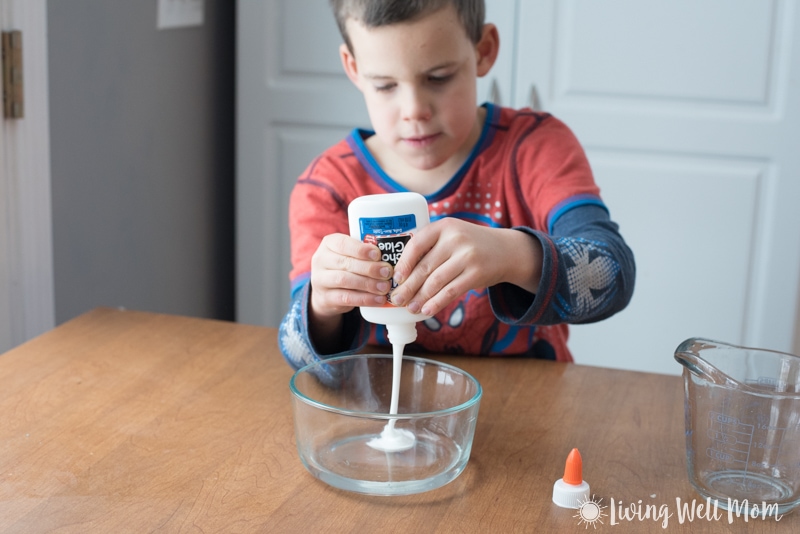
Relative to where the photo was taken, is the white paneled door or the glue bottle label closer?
the glue bottle label

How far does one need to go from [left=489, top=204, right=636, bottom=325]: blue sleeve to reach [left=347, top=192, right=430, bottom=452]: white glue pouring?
16 cm

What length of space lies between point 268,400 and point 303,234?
31 cm

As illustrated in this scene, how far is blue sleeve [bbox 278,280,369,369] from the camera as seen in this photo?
996 mm

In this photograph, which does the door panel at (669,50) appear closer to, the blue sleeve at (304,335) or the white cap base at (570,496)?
the blue sleeve at (304,335)

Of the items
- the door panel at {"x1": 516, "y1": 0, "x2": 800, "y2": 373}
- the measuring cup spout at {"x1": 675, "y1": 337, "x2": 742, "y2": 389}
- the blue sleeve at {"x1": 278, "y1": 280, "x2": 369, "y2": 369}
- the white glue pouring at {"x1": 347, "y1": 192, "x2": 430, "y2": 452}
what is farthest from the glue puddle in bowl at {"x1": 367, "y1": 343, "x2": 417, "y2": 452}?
the door panel at {"x1": 516, "y1": 0, "x2": 800, "y2": 373}

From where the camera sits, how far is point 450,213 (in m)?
1.25

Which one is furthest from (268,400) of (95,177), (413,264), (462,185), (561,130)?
(95,177)

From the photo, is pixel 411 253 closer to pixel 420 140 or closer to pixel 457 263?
pixel 457 263

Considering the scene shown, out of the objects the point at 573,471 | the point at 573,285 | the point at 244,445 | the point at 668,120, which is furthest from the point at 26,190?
the point at 668,120

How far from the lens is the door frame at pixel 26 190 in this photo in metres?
1.51

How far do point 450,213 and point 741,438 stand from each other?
59cm

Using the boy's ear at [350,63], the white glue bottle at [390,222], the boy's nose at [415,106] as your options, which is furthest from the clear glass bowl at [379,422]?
the boy's ear at [350,63]

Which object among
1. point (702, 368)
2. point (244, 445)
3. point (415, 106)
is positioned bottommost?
point (244, 445)

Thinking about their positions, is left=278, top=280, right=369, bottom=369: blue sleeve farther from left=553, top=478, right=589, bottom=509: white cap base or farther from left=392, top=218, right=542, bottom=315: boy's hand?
left=553, top=478, right=589, bottom=509: white cap base
